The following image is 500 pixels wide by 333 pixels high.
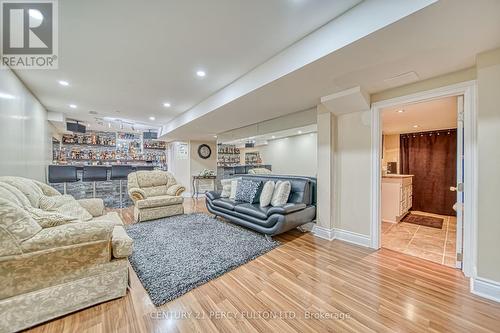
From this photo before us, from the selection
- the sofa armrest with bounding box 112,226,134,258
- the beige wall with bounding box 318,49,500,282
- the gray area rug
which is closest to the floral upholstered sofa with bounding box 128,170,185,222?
the gray area rug

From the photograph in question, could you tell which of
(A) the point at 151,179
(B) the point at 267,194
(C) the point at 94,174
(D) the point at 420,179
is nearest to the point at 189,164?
(A) the point at 151,179

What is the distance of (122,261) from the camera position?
5.84 feet

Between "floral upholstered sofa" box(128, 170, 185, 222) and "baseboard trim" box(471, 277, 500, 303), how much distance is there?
15.1 feet

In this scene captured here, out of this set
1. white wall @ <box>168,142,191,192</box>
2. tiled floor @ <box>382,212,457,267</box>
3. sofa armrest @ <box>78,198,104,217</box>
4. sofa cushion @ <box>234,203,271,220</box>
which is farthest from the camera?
white wall @ <box>168,142,191,192</box>

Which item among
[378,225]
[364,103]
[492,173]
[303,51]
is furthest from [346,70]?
[378,225]

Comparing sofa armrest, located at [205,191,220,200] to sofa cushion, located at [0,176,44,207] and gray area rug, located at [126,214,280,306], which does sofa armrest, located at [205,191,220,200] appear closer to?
gray area rug, located at [126,214,280,306]

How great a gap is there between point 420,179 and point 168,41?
6402 mm

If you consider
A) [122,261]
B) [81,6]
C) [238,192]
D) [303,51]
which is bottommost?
[122,261]

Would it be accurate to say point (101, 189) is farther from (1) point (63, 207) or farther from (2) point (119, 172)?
(1) point (63, 207)

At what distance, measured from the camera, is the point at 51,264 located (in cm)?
150

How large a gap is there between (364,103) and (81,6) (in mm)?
3265

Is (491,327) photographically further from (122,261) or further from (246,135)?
(246,135)

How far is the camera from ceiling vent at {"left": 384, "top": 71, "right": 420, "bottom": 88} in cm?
225

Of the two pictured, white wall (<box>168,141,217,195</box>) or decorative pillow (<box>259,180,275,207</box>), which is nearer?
decorative pillow (<box>259,180,275,207</box>)
